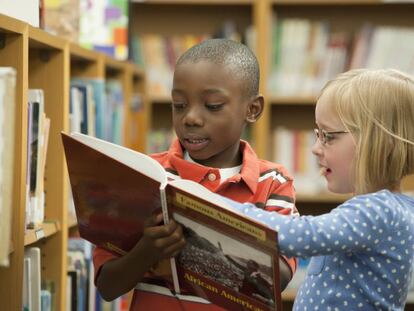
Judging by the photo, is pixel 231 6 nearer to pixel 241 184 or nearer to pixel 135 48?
pixel 135 48

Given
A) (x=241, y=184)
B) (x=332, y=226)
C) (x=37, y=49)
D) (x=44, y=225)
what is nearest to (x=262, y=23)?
(x=37, y=49)

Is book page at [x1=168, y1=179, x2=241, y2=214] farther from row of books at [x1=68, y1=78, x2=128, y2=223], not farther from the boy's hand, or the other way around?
row of books at [x1=68, y1=78, x2=128, y2=223]

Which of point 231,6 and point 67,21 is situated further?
point 231,6

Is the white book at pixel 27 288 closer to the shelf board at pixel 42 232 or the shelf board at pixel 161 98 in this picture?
the shelf board at pixel 42 232

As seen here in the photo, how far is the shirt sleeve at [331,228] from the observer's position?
1207mm

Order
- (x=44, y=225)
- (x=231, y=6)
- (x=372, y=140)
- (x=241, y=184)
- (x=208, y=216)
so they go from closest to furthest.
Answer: (x=208, y=216) < (x=372, y=140) < (x=241, y=184) < (x=44, y=225) < (x=231, y=6)

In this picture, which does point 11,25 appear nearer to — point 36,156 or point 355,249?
point 36,156

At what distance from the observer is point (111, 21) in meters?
2.96

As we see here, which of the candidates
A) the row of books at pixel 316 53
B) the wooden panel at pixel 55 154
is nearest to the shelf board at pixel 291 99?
the row of books at pixel 316 53

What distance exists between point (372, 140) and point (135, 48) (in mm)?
2533

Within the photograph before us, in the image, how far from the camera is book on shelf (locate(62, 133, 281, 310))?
1206 millimetres

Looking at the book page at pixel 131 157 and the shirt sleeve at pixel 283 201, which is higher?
the book page at pixel 131 157

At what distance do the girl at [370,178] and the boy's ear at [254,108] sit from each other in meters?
0.14

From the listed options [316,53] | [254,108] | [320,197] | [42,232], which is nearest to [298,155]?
[320,197]
